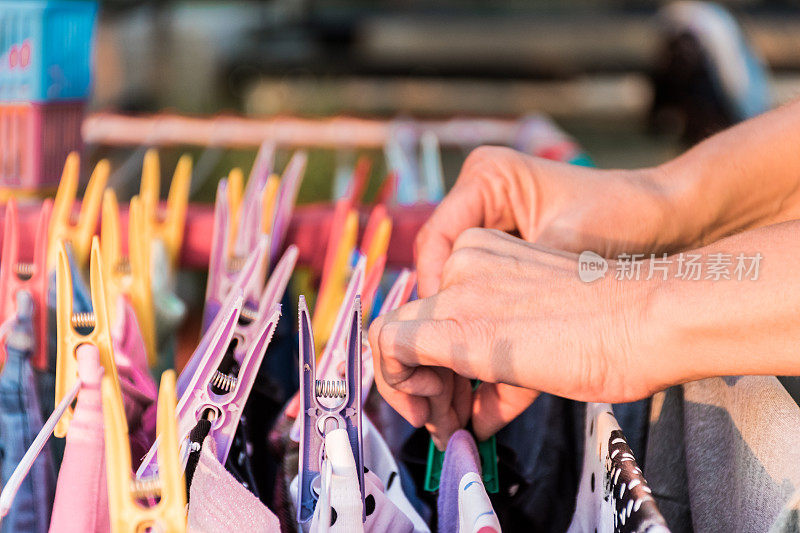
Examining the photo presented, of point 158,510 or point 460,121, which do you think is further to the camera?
point 460,121

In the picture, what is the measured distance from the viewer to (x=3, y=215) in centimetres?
89

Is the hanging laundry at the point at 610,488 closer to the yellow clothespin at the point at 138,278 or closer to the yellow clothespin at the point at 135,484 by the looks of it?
the yellow clothespin at the point at 135,484

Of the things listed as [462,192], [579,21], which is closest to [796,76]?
[579,21]

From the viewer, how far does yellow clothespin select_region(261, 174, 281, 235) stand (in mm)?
893

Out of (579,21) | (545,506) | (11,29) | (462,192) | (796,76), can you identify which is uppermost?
(579,21)

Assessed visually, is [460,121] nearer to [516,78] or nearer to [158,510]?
[158,510]

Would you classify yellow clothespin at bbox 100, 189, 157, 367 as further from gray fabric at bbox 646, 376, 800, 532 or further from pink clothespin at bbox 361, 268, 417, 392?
gray fabric at bbox 646, 376, 800, 532

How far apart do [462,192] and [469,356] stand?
10.2 inches

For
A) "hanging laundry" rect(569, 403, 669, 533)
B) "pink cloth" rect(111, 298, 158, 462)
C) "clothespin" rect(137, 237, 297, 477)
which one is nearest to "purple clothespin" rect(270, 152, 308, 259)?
"pink cloth" rect(111, 298, 158, 462)

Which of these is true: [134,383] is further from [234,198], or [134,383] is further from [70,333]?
[234,198]

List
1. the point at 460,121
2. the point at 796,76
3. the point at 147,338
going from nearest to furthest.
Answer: the point at 147,338
the point at 460,121
the point at 796,76

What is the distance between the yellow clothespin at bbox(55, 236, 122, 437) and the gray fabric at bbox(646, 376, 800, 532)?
1.44 feet

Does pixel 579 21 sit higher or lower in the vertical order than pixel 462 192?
higher

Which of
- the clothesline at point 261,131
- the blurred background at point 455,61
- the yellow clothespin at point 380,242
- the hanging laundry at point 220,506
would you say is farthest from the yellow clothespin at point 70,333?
the blurred background at point 455,61
